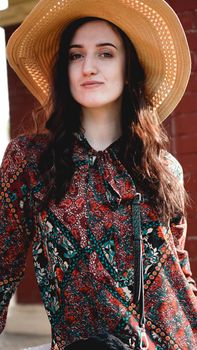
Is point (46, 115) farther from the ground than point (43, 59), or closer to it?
closer to it

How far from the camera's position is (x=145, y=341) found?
85.4 inches

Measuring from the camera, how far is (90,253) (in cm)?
218

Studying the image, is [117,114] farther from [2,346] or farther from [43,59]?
[2,346]

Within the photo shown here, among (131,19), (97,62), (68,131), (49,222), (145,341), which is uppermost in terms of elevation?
(131,19)

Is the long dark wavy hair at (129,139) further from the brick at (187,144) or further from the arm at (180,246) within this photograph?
the brick at (187,144)

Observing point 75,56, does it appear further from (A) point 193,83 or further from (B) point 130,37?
(A) point 193,83

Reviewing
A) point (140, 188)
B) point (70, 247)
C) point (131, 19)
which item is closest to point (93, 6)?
point (131, 19)

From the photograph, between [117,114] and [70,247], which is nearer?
[70,247]

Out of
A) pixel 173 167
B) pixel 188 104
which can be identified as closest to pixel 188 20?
pixel 188 104

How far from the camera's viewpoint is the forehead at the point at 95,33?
2428 millimetres

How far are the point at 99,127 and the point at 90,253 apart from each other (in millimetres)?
527

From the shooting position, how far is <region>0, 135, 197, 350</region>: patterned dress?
218 centimetres

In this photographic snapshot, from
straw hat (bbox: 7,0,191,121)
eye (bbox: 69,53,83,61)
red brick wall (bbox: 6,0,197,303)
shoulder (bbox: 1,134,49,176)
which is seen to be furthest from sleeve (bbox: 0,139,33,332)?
red brick wall (bbox: 6,0,197,303)

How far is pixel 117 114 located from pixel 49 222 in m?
0.57
